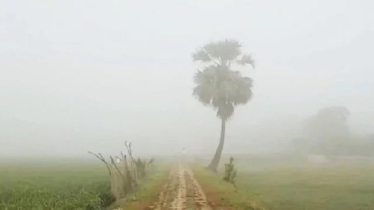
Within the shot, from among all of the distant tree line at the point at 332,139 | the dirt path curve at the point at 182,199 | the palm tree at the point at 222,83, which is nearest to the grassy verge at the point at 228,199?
the dirt path curve at the point at 182,199

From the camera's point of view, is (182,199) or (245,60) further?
(245,60)

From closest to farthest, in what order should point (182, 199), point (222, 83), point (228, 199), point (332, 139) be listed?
1. point (182, 199)
2. point (228, 199)
3. point (222, 83)
4. point (332, 139)

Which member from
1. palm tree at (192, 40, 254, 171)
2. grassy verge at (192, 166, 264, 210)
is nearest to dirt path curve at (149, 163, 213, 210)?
grassy verge at (192, 166, 264, 210)

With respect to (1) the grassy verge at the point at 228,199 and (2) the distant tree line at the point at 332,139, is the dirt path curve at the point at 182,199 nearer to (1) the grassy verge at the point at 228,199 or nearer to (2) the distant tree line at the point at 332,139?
(1) the grassy verge at the point at 228,199

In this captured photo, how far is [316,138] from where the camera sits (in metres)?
128

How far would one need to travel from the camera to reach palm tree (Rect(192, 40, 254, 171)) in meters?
57.0

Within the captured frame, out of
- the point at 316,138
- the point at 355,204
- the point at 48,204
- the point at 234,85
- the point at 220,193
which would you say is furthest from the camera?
Result: the point at 316,138

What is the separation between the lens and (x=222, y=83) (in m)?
56.8

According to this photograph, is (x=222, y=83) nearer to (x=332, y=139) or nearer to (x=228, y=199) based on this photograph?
(x=228, y=199)

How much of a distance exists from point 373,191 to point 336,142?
86.9 meters

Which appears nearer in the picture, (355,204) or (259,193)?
(355,204)

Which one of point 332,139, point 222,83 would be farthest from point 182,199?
point 332,139

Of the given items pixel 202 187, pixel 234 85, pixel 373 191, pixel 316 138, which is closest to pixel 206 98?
pixel 234 85

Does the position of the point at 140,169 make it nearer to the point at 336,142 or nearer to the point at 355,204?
the point at 355,204
